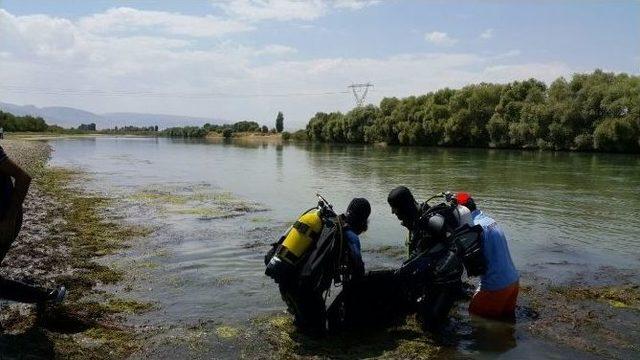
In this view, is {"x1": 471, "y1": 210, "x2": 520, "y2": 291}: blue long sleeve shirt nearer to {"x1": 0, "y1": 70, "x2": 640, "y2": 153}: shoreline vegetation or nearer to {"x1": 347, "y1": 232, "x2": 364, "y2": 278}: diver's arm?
{"x1": 347, "y1": 232, "x2": 364, "y2": 278}: diver's arm

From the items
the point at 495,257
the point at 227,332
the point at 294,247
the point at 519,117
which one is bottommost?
the point at 227,332

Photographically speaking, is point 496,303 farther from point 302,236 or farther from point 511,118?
point 511,118

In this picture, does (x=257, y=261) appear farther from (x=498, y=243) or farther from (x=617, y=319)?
(x=617, y=319)

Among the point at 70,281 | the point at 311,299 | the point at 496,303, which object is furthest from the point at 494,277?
the point at 70,281

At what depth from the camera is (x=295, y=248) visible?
6.41 meters

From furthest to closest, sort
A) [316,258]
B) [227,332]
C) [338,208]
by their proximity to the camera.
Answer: [338,208]
[227,332]
[316,258]

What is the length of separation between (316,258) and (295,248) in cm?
27

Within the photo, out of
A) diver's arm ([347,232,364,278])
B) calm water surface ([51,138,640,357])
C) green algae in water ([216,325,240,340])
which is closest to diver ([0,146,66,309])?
calm water surface ([51,138,640,357])

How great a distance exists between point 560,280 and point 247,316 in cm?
587

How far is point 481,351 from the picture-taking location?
6.54m

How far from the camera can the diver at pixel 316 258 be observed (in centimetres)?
635

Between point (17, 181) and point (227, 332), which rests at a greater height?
point (17, 181)

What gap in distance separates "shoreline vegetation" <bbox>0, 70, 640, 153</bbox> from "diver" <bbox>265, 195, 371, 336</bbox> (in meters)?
61.1

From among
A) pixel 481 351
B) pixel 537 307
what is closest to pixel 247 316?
pixel 481 351
